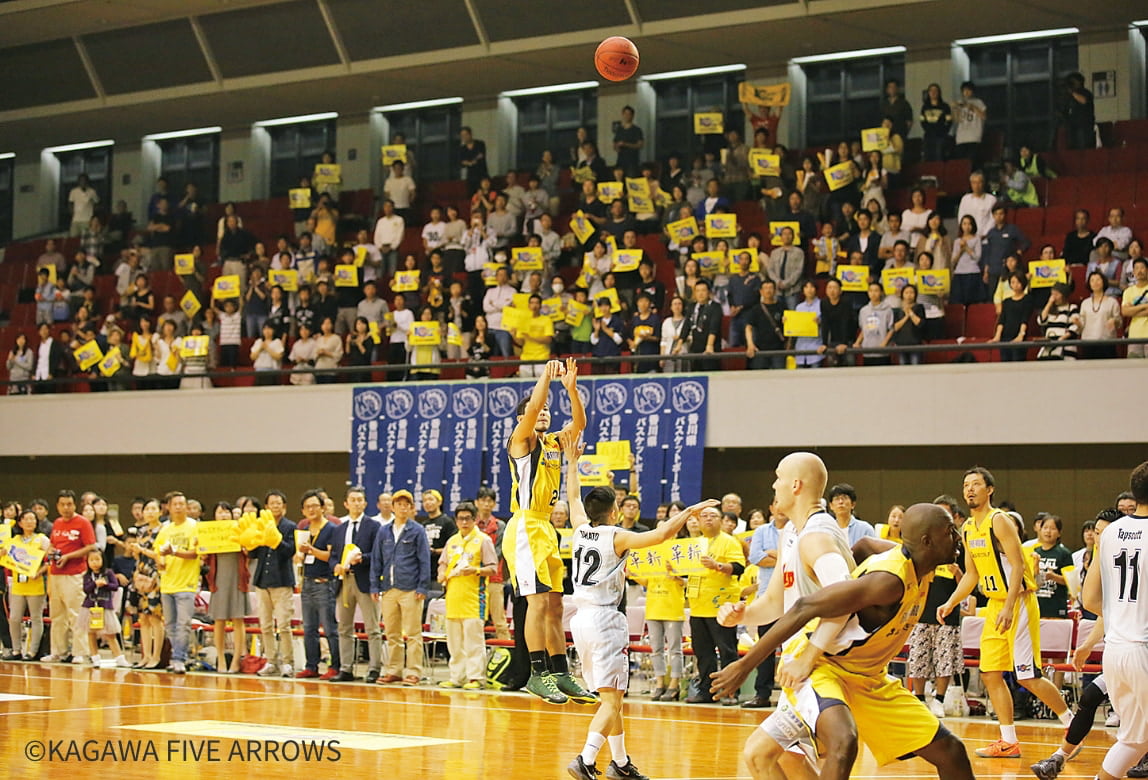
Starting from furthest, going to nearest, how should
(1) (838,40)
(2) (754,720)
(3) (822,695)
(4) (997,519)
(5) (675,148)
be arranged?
(5) (675,148), (1) (838,40), (2) (754,720), (4) (997,519), (3) (822,695)

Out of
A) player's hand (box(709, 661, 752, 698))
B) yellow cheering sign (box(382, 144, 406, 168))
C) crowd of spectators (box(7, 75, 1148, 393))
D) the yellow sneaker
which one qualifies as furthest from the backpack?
yellow cheering sign (box(382, 144, 406, 168))

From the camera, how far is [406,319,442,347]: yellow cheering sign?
19828 mm

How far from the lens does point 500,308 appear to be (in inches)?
789

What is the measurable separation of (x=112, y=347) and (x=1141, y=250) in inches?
582

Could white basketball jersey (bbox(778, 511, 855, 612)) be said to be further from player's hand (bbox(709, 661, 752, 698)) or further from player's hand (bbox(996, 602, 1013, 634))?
player's hand (bbox(996, 602, 1013, 634))

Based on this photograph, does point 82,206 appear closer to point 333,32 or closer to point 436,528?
point 333,32

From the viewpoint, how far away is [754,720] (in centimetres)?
1292

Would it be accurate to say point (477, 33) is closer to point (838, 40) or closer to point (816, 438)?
point (838, 40)

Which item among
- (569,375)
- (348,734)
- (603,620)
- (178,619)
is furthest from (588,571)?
(178,619)

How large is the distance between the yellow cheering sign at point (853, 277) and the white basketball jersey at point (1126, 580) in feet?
33.2

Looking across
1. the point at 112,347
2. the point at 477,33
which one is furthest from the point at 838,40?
the point at 112,347

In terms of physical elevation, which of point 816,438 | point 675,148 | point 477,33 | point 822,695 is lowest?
point 822,695

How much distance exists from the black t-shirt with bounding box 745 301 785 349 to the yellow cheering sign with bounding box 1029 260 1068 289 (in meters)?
2.99

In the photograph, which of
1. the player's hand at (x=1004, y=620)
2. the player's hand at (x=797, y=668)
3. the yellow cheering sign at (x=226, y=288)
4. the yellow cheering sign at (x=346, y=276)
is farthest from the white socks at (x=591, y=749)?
the yellow cheering sign at (x=226, y=288)
